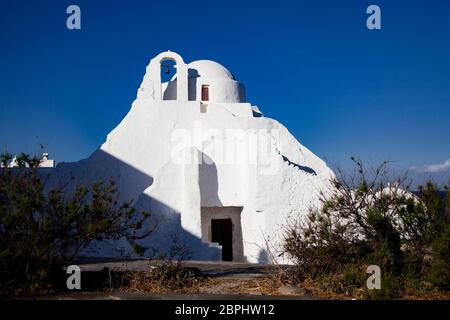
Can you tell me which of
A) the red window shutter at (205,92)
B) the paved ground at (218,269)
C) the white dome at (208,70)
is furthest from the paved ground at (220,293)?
the white dome at (208,70)

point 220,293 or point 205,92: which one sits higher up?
point 205,92

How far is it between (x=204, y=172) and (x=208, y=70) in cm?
788

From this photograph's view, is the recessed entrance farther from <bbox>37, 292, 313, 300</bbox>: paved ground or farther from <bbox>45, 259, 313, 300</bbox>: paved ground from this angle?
<bbox>37, 292, 313, 300</bbox>: paved ground

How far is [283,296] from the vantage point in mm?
6109

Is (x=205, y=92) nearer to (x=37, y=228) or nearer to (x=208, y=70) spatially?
(x=208, y=70)

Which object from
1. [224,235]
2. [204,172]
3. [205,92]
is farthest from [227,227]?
Result: [205,92]

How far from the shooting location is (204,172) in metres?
15.8

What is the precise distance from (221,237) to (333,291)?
10827mm

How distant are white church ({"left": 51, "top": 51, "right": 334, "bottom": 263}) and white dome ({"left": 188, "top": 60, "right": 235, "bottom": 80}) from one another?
163 centimetres

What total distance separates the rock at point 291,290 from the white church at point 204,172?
5850 mm

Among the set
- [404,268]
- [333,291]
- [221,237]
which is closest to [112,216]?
[333,291]

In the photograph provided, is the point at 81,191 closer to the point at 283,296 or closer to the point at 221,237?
the point at 283,296
